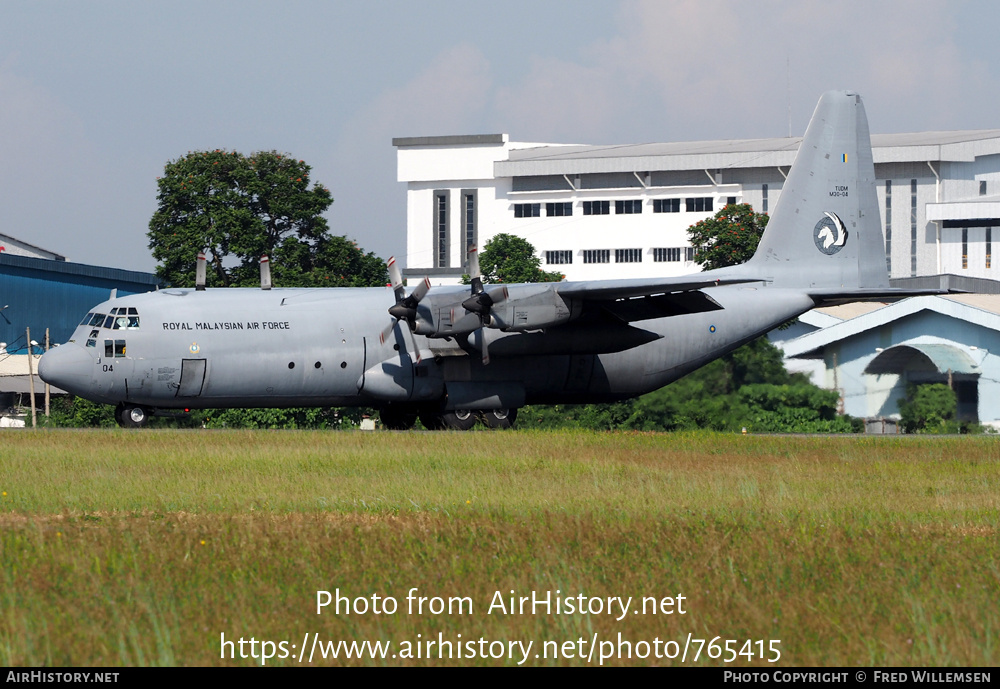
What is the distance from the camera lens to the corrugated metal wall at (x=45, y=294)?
77.0 meters

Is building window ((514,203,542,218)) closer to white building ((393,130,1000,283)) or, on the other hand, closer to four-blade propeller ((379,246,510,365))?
white building ((393,130,1000,283))

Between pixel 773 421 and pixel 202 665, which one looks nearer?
pixel 202 665

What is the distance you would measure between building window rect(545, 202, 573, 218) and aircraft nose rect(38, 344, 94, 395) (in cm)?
9832

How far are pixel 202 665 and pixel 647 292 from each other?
76.0 ft

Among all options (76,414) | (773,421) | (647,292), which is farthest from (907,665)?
(76,414)

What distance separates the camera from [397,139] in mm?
135750

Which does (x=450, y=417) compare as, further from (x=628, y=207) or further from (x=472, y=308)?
(x=628, y=207)

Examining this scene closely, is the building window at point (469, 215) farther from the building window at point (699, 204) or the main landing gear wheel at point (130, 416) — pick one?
the main landing gear wheel at point (130, 416)

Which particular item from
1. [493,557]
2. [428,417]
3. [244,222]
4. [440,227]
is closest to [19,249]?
[244,222]

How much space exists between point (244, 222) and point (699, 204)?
65379 millimetres

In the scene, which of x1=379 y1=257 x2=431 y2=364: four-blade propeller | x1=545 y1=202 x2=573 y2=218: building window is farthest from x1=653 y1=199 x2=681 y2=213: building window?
x1=379 y1=257 x2=431 y2=364: four-blade propeller

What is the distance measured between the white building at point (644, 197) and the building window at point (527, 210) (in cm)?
11

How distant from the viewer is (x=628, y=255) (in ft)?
399

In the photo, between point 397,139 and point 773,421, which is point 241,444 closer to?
point 773,421
